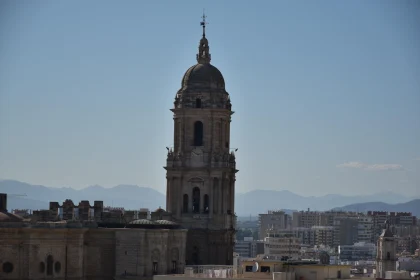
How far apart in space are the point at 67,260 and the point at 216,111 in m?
20.2

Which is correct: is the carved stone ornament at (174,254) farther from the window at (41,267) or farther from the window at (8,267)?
the window at (8,267)

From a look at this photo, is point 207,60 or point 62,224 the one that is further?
point 207,60

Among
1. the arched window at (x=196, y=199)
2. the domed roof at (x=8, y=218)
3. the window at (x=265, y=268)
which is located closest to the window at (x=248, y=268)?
the window at (x=265, y=268)

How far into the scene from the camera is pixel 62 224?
112562 millimetres

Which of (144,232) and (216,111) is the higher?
(216,111)

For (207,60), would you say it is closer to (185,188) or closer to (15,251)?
(185,188)

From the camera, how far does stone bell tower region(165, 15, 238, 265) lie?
125 meters

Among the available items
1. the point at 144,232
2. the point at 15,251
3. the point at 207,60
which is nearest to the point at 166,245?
the point at 144,232

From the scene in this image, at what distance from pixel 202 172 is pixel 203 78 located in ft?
25.0

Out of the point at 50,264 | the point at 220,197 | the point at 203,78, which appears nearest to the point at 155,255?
the point at 50,264

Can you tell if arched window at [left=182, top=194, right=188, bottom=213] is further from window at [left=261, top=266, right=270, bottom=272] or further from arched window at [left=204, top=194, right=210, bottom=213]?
window at [left=261, top=266, right=270, bottom=272]

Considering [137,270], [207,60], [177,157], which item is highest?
[207,60]

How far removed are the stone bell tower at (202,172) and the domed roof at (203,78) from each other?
0.08 metres

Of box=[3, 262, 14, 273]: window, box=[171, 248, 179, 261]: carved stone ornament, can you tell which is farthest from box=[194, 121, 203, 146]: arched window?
box=[3, 262, 14, 273]: window
